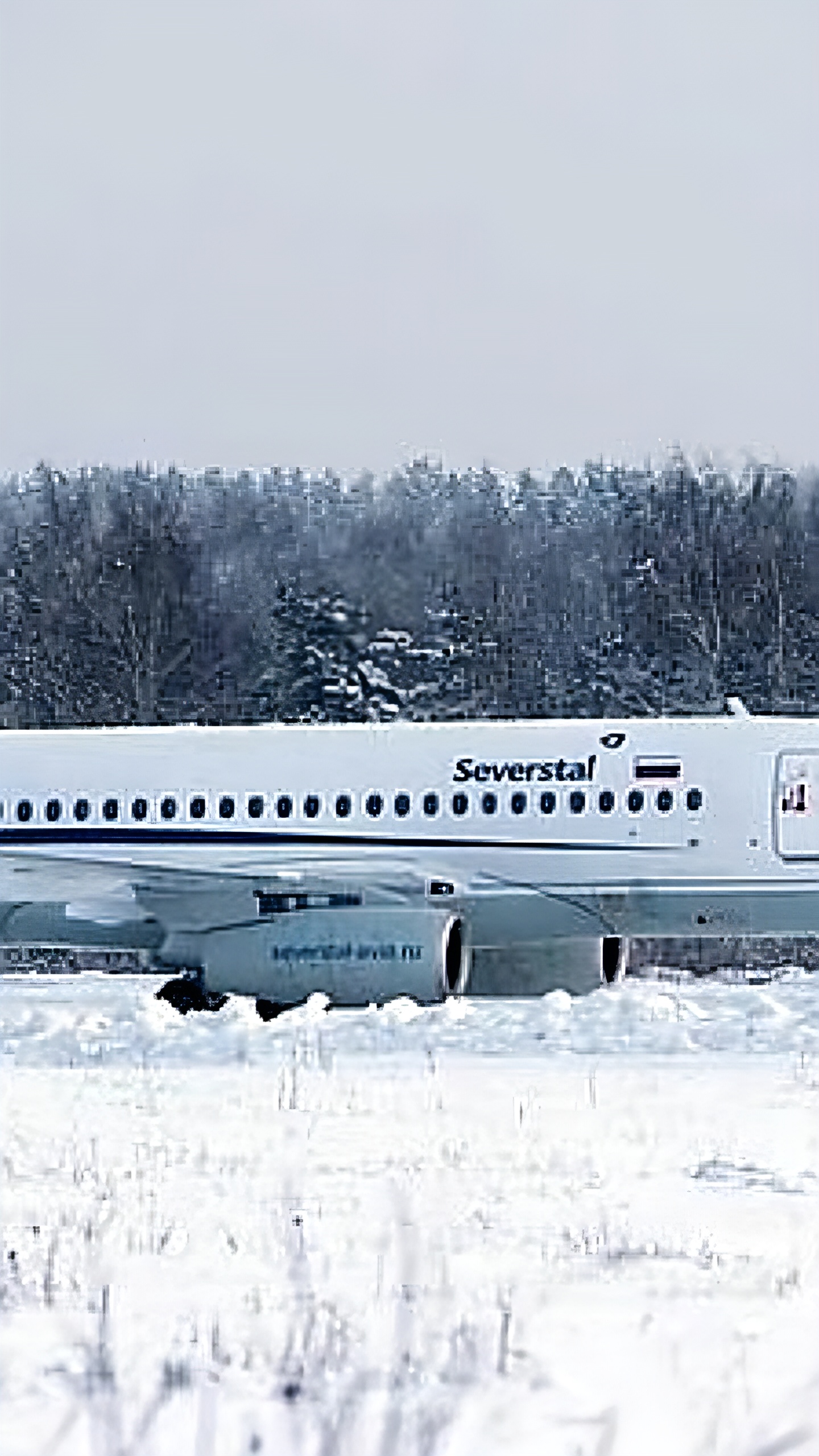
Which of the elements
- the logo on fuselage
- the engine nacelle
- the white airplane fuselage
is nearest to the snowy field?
the engine nacelle

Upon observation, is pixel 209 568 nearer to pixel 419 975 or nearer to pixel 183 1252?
pixel 419 975

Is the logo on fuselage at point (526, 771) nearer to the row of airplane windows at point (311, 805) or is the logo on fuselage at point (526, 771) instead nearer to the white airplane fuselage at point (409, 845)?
the white airplane fuselage at point (409, 845)

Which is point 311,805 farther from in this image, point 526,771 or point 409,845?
point 526,771

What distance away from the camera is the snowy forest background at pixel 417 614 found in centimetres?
5100

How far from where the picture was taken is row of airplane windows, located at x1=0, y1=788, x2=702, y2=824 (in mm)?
20656

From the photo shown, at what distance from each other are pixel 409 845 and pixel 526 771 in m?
1.37

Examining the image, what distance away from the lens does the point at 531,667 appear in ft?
181

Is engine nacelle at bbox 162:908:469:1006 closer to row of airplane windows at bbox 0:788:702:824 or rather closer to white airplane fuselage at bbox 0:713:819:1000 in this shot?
white airplane fuselage at bbox 0:713:819:1000

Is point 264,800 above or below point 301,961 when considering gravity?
above

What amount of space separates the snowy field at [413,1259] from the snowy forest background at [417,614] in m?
36.8

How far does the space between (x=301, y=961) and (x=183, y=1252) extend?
1244cm

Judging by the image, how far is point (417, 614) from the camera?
182 ft

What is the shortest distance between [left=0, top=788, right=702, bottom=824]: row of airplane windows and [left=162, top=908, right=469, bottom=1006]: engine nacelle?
1527mm

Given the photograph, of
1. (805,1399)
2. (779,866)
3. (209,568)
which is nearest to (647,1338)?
(805,1399)
